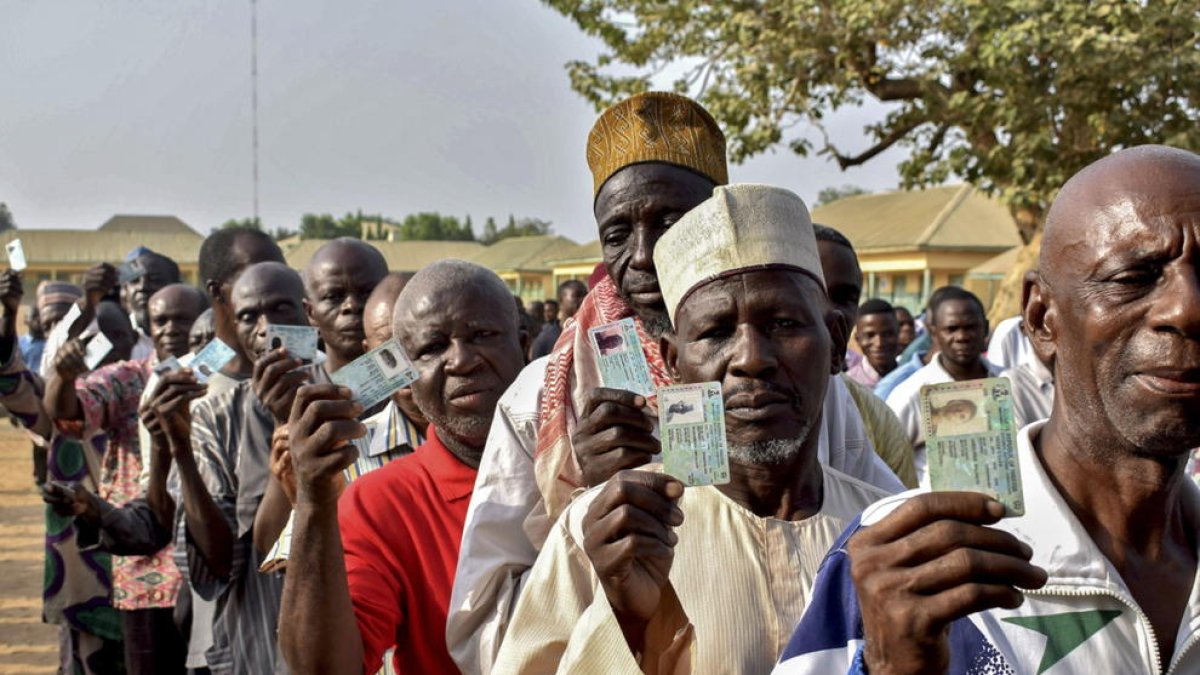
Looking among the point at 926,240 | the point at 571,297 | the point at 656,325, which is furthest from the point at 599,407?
the point at 926,240

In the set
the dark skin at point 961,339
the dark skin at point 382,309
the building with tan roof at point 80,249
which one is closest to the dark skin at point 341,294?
the dark skin at point 382,309

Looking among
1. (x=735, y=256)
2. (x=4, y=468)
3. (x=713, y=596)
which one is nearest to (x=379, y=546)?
(x=713, y=596)

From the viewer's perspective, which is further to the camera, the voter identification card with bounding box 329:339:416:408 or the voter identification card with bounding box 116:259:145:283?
the voter identification card with bounding box 116:259:145:283

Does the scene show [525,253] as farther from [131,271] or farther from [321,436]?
[321,436]

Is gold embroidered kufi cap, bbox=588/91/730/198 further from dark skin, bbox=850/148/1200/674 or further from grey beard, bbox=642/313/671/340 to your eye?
dark skin, bbox=850/148/1200/674

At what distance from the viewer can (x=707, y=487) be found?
2.44 metres

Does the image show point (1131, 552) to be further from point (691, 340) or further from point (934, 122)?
point (934, 122)

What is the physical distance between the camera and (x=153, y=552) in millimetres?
5070

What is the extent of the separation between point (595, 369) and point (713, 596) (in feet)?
2.92

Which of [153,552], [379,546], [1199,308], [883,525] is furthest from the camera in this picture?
[153,552]

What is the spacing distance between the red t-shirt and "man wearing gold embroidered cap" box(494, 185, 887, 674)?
24.5 inches

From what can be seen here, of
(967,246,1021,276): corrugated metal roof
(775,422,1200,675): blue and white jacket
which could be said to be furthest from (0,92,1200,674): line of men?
(967,246,1021,276): corrugated metal roof

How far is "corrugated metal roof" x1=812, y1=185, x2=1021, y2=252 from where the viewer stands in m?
32.2

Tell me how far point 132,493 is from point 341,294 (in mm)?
1938
